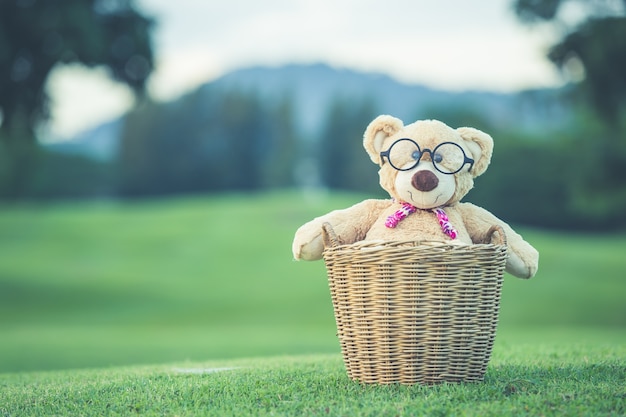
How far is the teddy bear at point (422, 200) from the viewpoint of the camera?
159 inches

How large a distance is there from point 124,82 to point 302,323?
6717 millimetres

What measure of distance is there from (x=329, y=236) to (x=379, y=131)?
67 centimetres

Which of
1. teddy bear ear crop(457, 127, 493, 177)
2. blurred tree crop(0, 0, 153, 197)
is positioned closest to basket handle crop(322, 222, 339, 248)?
teddy bear ear crop(457, 127, 493, 177)

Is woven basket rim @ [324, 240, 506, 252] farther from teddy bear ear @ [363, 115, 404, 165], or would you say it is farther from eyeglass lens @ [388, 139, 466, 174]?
teddy bear ear @ [363, 115, 404, 165]

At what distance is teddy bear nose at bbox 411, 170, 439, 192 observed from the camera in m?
3.99

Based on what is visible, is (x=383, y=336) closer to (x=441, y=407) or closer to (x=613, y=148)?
(x=441, y=407)

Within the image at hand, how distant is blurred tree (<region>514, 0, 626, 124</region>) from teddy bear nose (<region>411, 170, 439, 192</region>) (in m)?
10.1

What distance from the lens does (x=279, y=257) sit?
23.4 meters

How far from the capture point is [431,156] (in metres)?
4.09

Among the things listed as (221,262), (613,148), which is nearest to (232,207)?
(221,262)

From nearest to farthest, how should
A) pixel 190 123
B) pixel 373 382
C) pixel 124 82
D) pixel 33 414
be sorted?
pixel 33 414 < pixel 373 382 < pixel 124 82 < pixel 190 123

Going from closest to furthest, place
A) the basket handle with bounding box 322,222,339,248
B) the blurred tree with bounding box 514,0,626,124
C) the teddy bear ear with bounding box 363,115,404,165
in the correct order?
the basket handle with bounding box 322,222,339,248
the teddy bear ear with bounding box 363,115,404,165
the blurred tree with bounding box 514,0,626,124

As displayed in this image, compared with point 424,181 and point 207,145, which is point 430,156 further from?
point 207,145

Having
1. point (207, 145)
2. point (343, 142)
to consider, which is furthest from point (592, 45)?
point (207, 145)
